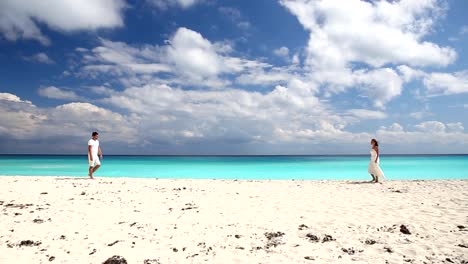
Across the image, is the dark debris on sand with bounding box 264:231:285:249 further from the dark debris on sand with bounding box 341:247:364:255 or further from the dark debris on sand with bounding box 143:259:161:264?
the dark debris on sand with bounding box 143:259:161:264

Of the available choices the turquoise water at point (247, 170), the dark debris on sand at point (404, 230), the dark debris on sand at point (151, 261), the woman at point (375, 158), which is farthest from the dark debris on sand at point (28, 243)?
the turquoise water at point (247, 170)

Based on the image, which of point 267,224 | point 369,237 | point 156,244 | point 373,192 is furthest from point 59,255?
point 373,192

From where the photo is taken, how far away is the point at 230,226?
8.22 m

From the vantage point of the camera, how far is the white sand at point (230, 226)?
6348 millimetres

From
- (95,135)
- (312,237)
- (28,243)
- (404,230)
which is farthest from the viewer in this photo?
(95,135)

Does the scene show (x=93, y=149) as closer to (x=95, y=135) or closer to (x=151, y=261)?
(x=95, y=135)

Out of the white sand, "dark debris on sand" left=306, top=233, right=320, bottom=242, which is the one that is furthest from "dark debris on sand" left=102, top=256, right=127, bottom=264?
"dark debris on sand" left=306, top=233, right=320, bottom=242

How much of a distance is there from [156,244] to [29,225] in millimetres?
3839

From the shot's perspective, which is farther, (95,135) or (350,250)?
(95,135)

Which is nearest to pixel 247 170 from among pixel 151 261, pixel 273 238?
pixel 273 238

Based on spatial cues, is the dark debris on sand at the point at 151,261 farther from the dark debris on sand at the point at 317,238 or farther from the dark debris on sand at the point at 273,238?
the dark debris on sand at the point at 317,238

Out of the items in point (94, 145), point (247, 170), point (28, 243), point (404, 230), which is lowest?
point (247, 170)

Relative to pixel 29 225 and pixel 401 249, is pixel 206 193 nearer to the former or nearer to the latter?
pixel 29 225

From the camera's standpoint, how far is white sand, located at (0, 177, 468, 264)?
6.35 m
